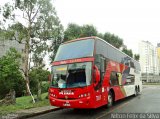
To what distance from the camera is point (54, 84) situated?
12.0m

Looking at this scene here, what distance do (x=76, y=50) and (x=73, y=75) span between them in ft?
5.16

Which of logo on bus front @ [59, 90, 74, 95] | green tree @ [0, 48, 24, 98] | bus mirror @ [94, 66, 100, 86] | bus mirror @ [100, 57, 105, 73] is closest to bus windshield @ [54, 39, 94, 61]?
bus mirror @ [94, 66, 100, 86]

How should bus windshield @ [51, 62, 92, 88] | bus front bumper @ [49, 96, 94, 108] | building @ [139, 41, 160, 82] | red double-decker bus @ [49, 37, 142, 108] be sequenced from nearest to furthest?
bus front bumper @ [49, 96, 94, 108] → red double-decker bus @ [49, 37, 142, 108] → bus windshield @ [51, 62, 92, 88] → building @ [139, 41, 160, 82]

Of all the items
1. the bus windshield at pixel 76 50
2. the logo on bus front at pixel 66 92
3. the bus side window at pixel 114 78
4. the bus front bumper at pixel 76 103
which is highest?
the bus windshield at pixel 76 50

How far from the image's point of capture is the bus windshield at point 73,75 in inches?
440

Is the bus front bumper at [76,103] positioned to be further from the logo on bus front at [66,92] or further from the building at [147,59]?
the building at [147,59]

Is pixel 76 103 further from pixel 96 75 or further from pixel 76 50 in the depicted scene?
pixel 76 50

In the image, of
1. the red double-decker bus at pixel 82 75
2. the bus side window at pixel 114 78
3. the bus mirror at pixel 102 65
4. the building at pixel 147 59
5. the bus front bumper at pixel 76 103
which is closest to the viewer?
the bus front bumper at pixel 76 103

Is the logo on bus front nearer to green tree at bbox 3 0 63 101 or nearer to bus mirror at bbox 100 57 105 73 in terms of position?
bus mirror at bbox 100 57 105 73

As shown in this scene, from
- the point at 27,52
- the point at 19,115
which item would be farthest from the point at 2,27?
the point at 19,115

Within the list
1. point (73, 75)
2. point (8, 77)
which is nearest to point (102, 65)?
point (73, 75)

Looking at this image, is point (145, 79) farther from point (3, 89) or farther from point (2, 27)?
point (2, 27)

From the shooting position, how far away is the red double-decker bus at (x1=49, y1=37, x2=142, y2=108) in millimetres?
11062

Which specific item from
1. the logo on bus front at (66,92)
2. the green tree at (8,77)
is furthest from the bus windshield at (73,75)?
the green tree at (8,77)
